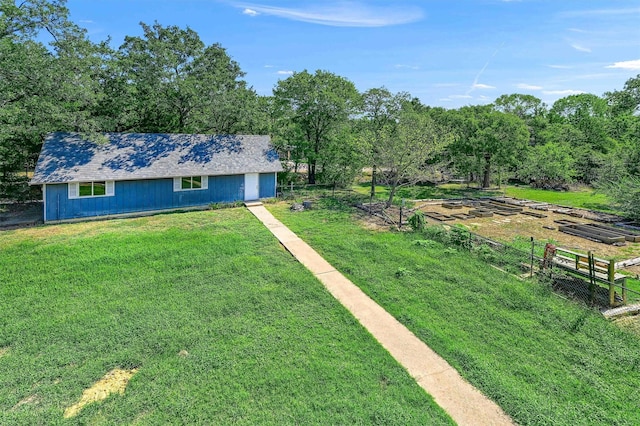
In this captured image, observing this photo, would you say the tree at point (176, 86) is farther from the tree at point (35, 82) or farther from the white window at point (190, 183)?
the white window at point (190, 183)

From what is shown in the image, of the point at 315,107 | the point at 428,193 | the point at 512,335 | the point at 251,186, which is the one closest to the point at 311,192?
the point at 251,186

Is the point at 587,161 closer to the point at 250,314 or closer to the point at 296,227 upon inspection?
the point at 296,227

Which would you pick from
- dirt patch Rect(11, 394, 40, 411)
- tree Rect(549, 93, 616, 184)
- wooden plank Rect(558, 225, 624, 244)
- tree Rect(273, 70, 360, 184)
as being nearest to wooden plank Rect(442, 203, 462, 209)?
wooden plank Rect(558, 225, 624, 244)

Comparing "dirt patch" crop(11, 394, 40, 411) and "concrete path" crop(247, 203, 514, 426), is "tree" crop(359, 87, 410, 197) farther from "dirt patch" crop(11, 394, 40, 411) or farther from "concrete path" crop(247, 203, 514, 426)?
"dirt patch" crop(11, 394, 40, 411)

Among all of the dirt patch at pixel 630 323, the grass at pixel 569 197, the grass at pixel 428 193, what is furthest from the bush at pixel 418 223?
the grass at pixel 569 197

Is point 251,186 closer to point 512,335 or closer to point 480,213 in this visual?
point 480,213

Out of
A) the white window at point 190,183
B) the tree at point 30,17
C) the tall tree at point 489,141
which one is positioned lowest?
the white window at point 190,183
